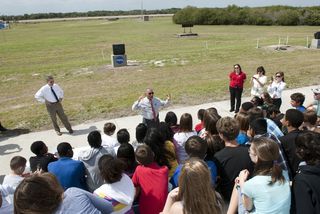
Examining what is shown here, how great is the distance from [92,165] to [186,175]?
2378 mm

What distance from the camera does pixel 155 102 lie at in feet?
26.8

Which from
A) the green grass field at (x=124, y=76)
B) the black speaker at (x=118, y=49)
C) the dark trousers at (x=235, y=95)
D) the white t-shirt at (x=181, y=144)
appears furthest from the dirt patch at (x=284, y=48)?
the white t-shirt at (x=181, y=144)

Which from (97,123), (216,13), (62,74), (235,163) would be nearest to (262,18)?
(216,13)

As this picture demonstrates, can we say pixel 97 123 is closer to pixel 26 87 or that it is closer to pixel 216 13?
pixel 26 87

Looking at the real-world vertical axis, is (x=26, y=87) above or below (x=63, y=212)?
below

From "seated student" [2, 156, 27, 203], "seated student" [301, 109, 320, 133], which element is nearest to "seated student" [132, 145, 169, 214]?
"seated student" [2, 156, 27, 203]

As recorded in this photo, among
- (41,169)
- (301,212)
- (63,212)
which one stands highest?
(63,212)

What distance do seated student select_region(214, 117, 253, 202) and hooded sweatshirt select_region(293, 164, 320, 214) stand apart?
3.02ft

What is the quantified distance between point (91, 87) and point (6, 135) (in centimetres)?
656

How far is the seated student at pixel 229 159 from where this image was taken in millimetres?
4141

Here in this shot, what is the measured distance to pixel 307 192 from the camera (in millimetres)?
3139

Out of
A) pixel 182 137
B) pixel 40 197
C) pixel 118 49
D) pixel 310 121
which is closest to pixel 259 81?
pixel 310 121

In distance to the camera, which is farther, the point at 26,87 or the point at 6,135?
the point at 26,87

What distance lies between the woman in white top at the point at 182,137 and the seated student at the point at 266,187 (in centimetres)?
183
